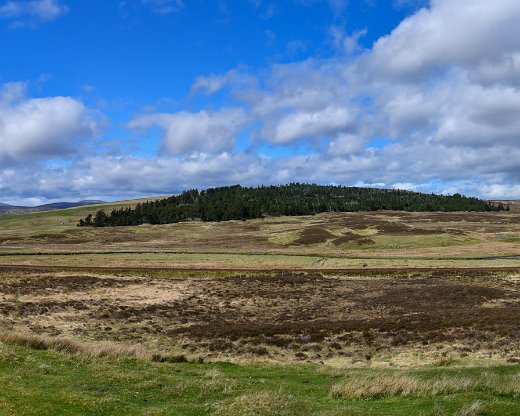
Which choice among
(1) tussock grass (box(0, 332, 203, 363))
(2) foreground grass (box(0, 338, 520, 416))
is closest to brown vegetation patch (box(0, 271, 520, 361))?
(1) tussock grass (box(0, 332, 203, 363))

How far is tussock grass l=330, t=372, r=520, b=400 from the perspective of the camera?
16.4 m

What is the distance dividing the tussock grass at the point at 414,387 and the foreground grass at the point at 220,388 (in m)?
0.04

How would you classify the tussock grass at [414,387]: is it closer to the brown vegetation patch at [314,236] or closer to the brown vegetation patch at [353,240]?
the brown vegetation patch at [353,240]

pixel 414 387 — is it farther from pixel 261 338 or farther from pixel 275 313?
pixel 275 313

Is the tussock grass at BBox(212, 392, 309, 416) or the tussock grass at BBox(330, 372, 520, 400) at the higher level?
the tussock grass at BBox(212, 392, 309, 416)

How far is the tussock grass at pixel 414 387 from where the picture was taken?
53.9ft

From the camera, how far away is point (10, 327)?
3055cm

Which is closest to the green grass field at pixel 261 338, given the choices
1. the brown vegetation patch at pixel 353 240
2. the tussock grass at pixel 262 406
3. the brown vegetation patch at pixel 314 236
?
the tussock grass at pixel 262 406

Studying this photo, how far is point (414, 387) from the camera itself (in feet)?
55.0

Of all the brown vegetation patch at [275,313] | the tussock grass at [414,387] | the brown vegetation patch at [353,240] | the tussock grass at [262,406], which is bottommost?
the brown vegetation patch at [275,313]

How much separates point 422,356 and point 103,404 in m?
18.3

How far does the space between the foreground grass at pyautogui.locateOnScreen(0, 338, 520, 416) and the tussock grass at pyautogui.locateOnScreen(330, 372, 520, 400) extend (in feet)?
0.12

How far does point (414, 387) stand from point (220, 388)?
A: 6977mm

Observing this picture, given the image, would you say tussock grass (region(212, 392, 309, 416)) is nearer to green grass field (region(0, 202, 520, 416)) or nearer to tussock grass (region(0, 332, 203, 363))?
green grass field (region(0, 202, 520, 416))
